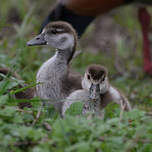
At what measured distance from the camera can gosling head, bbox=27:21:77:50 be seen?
273 cm

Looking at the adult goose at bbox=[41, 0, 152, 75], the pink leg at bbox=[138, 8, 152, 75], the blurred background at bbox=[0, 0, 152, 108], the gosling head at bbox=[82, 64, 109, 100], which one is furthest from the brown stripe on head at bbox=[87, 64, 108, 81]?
the pink leg at bbox=[138, 8, 152, 75]

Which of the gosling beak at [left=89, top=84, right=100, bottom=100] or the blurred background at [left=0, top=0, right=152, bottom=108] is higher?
the blurred background at [left=0, top=0, right=152, bottom=108]

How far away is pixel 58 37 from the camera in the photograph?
2.74m

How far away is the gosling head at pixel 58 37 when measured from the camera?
273cm

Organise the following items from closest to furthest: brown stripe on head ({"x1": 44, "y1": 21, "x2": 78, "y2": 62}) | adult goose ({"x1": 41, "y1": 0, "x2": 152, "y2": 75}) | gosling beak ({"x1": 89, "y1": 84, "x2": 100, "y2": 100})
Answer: gosling beak ({"x1": 89, "y1": 84, "x2": 100, "y2": 100}), brown stripe on head ({"x1": 44, "y1": 21, "x2": 78, "y2": 62}), adult goose ({"x1": 41, "y1": 0, "x2": 152, "y2": 75})

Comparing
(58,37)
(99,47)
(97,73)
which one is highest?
(99,47)

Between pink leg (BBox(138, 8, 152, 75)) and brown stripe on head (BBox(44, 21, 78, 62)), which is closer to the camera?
brown stripe on head (BBox(44, 21, 78, 62))

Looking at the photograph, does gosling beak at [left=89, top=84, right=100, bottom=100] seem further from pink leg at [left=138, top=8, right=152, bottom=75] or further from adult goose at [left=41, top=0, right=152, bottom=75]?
pink leg at [left=138, top=8, right=152, bottom=75]

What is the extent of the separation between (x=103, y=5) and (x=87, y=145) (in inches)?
145

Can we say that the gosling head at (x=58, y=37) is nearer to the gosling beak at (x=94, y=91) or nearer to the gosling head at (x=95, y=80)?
the gosling head at (x=95, y=80)

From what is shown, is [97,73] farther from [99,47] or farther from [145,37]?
[99,47]

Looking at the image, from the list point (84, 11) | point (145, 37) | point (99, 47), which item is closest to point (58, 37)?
point (84, 11)

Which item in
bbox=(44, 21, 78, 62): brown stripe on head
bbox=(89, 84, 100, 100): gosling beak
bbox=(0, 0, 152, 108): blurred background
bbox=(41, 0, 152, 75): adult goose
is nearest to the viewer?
bbox=(89, 84, 100, 100): gosling beak

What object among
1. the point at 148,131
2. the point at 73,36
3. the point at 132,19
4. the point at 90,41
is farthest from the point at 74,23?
the point at 148,131
